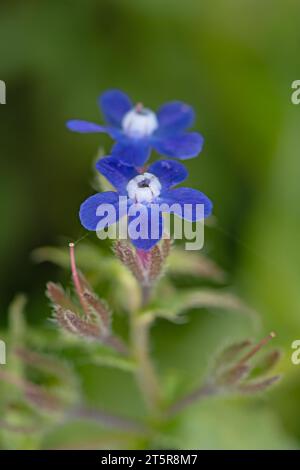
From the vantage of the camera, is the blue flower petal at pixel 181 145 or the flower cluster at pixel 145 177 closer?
the flower cluster at pixel 145 177

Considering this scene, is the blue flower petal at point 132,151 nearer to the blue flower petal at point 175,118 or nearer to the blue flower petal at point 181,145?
the blue flower petal at point 181,145

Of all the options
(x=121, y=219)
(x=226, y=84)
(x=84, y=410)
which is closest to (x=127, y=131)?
(x=121, y=219)

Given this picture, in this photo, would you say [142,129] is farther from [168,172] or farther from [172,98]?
[172,98]

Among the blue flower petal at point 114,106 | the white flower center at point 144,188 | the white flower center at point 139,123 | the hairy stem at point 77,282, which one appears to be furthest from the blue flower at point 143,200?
the blue flower petal at point 114,106

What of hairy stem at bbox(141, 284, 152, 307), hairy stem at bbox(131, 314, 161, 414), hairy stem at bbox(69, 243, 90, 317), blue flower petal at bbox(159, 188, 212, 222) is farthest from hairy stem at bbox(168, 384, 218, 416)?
blue flower petal at bbox(159, 188, 212, 222)

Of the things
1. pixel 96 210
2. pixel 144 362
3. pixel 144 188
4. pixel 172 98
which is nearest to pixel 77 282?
pixel 96 210

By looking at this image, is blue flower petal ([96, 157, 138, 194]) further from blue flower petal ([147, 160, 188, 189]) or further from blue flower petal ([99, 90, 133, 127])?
blue flower petal ([99, 90, 133, 127])
